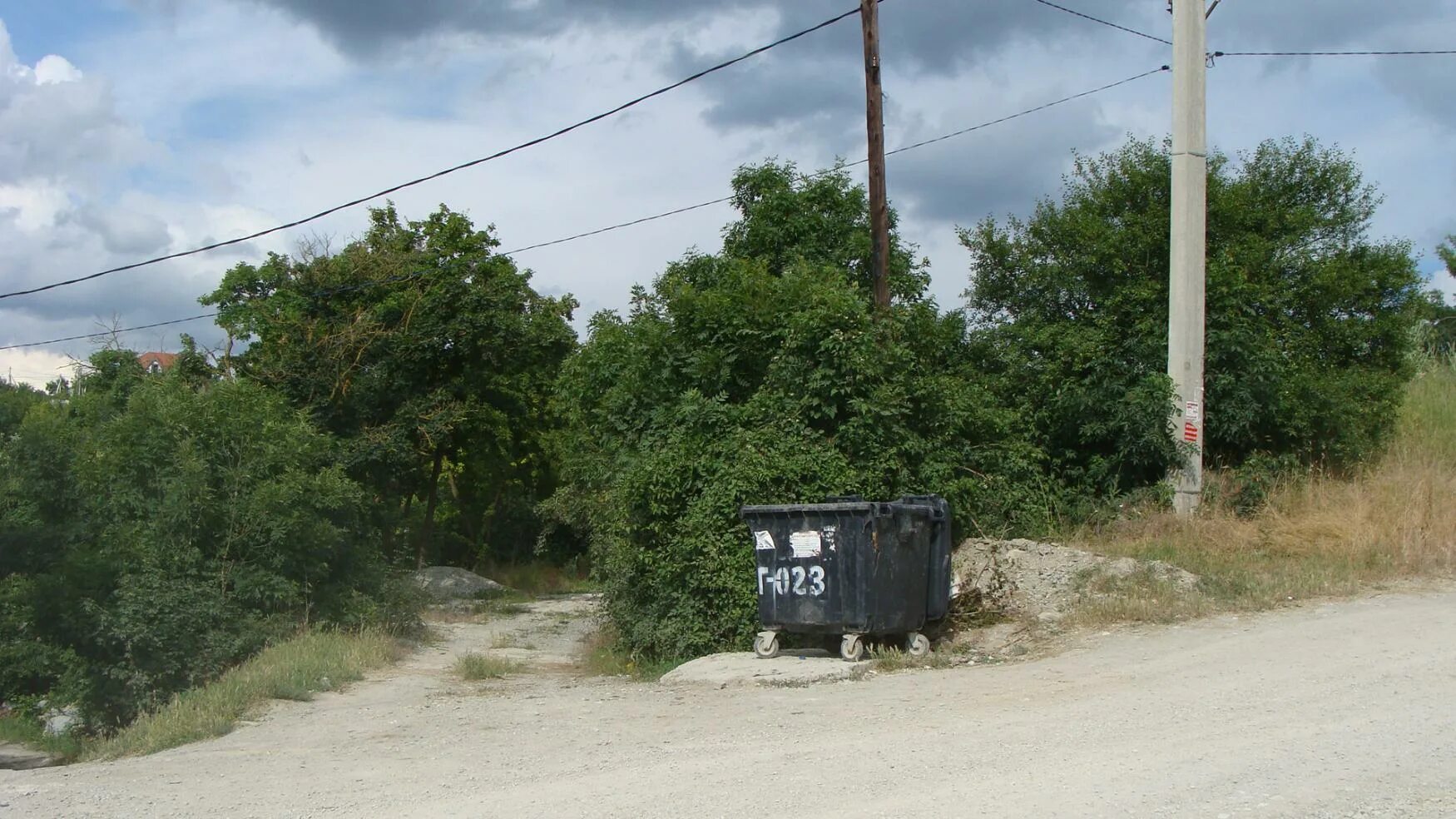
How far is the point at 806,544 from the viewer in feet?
35.7

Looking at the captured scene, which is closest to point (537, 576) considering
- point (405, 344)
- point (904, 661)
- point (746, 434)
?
point (405, 344)

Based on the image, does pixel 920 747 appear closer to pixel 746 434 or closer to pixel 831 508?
pixel 831 508

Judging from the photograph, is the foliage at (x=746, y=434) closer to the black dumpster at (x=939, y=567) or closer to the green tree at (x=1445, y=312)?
the black dumpster at (x=939, y=567)

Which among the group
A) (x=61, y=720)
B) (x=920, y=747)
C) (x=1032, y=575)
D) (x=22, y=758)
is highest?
(x=1032, y=575)

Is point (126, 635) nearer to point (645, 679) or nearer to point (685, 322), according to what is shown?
point (645, 679)

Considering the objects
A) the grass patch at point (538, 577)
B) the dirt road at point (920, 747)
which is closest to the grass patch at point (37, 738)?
the dirt road at point (920, 747)

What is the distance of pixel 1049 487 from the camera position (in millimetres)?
15695

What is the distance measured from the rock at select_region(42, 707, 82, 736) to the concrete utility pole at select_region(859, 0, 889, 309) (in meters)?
11.4

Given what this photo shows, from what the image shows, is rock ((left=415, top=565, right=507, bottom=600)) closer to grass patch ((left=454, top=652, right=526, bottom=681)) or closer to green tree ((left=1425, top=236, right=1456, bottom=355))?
grass patch ((left=454, top=652, right=526, bottom=681))

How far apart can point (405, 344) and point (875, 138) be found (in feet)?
48.5

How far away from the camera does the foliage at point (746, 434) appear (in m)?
12.3

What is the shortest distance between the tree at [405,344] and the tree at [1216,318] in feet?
38.3

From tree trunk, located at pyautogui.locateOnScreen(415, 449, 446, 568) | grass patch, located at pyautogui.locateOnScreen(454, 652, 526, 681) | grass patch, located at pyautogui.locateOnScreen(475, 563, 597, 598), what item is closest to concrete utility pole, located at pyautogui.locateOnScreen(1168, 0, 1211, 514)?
grass patch, located at pyautogui.locateOnScreen(454, 652, 526, 681)

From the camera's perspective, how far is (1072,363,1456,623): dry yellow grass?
1166 centimetres
